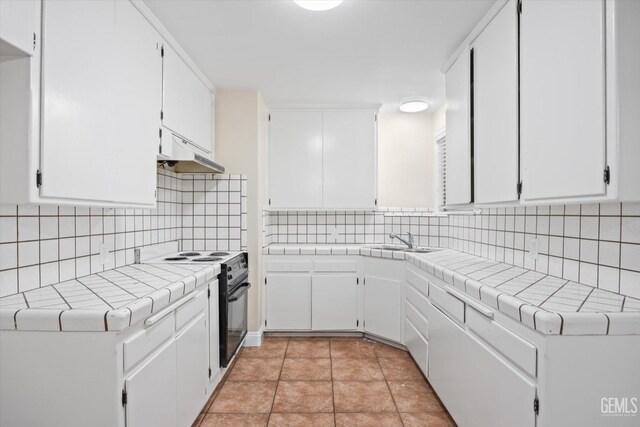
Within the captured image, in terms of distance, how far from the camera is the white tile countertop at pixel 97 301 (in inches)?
43.3

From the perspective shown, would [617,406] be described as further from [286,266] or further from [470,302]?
[286,266]

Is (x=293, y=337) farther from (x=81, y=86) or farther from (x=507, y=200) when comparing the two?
(x=81, y=86)

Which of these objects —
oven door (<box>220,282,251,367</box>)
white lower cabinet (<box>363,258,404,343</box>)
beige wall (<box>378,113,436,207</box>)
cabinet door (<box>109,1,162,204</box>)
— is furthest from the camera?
beige wall (<box>378,113,436,207</box>)

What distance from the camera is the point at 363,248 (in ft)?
10.4

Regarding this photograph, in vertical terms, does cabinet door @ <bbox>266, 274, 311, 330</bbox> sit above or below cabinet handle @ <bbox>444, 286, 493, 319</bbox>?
below

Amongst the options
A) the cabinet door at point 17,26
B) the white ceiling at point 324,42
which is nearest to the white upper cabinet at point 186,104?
the white ceiling at point 324,42

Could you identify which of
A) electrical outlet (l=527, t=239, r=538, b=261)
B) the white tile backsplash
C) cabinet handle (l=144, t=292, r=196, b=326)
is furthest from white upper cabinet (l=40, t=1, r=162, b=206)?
electrical outlet (l=527, t=239, r=538, b=261)

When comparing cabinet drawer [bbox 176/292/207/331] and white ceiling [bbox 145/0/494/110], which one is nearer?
cabinet drawer [bbox 176/292/207/331]

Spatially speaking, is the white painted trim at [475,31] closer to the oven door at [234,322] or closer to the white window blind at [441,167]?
the white window blind at [441,167]

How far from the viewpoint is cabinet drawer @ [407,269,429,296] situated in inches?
91.3

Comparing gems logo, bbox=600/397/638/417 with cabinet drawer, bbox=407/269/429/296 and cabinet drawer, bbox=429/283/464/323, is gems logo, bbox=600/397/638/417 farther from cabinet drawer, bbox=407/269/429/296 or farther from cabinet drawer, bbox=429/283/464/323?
cabinet drawer, bbox=407/269/429/296

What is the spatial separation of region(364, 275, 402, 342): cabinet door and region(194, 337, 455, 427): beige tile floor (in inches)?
6.5

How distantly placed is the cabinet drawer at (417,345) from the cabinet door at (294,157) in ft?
4.90

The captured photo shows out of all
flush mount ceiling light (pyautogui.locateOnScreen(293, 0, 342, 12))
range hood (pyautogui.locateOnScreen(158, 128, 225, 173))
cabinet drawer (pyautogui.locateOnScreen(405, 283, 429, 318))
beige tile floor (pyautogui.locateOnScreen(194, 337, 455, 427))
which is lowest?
beige tile floor (pyautogui.locateOnScreen(194, 337, 455, 427))
